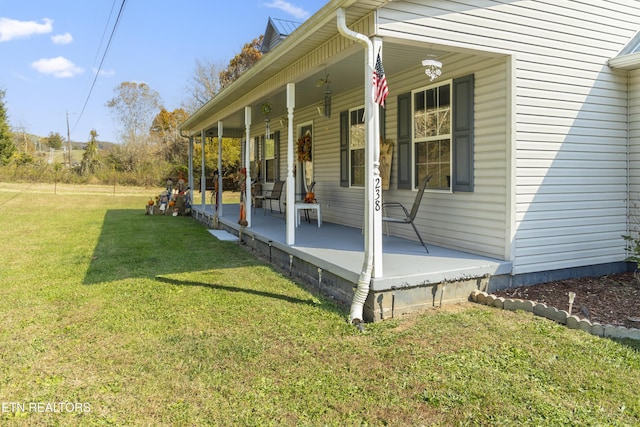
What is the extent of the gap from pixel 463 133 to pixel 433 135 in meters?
0.55

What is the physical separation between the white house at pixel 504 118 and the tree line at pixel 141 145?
16282 mm

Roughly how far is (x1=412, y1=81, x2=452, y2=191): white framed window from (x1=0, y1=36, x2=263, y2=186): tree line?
16.0 m

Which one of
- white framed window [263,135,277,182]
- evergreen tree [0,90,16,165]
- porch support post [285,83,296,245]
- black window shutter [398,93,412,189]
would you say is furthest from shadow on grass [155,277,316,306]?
evergreen tree [0,90,16,165]

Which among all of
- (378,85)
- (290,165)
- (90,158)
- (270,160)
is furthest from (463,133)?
(90,158)

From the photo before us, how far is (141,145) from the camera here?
32.5m

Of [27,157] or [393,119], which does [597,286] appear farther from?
[27,157]

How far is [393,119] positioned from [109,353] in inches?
182

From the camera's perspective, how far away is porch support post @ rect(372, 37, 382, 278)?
3818mm

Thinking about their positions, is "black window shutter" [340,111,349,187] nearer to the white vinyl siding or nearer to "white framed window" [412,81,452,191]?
"white framed window" [412,81,452,191]

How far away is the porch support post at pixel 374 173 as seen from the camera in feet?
12.5

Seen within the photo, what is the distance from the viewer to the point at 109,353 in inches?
124

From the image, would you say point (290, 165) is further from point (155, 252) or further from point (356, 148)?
point (155, 252)

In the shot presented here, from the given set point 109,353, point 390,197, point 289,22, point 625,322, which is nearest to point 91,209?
point 289,22

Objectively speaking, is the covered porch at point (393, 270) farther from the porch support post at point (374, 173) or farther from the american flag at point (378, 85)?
the american flag at point (378, 85)
